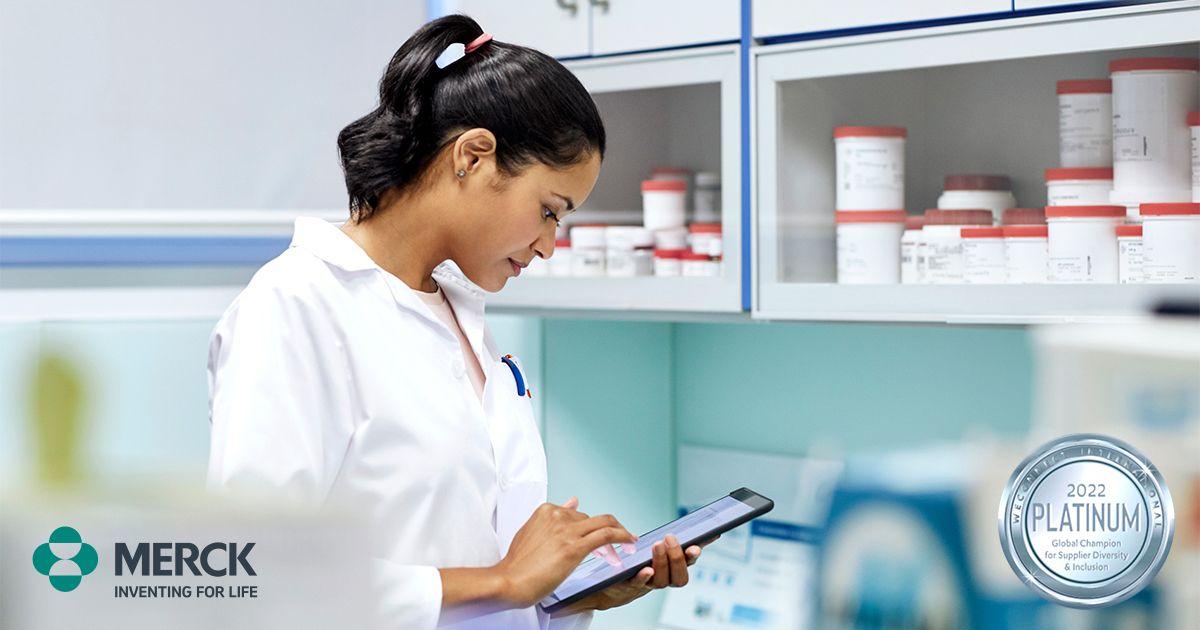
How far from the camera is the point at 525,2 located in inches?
73.5

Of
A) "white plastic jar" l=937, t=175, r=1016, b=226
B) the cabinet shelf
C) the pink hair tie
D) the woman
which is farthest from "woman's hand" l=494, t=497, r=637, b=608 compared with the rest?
"white plastic jar" l=937, t=175, r=1016, b=226

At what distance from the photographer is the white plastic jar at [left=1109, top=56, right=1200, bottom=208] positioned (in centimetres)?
136

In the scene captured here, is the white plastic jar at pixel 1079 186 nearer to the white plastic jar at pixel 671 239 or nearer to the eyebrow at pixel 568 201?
the white plastic jar at pixel 671 239

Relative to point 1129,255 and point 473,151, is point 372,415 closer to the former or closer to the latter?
point 473,151

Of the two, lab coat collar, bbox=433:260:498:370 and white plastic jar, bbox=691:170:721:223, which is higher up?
white plastic jar, bbox=691:170:721:223

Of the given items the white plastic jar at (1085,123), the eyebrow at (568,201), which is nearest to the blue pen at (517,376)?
the eyebrow at (568,201)

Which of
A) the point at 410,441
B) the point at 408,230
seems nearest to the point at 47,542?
the point at 410,441

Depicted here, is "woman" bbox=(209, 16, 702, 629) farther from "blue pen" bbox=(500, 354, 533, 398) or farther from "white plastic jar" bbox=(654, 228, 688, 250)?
"white plastic jar" bbox=(654, 228, 688, 250)

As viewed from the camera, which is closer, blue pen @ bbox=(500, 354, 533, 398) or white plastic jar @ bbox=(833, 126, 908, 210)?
blue pen @ bbox=(500, 354, 533, 398)

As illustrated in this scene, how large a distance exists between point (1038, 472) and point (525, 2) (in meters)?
1.29

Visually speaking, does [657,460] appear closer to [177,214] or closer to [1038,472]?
[177,214]

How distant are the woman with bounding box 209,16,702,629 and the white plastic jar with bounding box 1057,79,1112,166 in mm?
665

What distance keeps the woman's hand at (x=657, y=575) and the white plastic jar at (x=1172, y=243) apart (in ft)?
2.16

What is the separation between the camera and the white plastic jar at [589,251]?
5.91 ft
